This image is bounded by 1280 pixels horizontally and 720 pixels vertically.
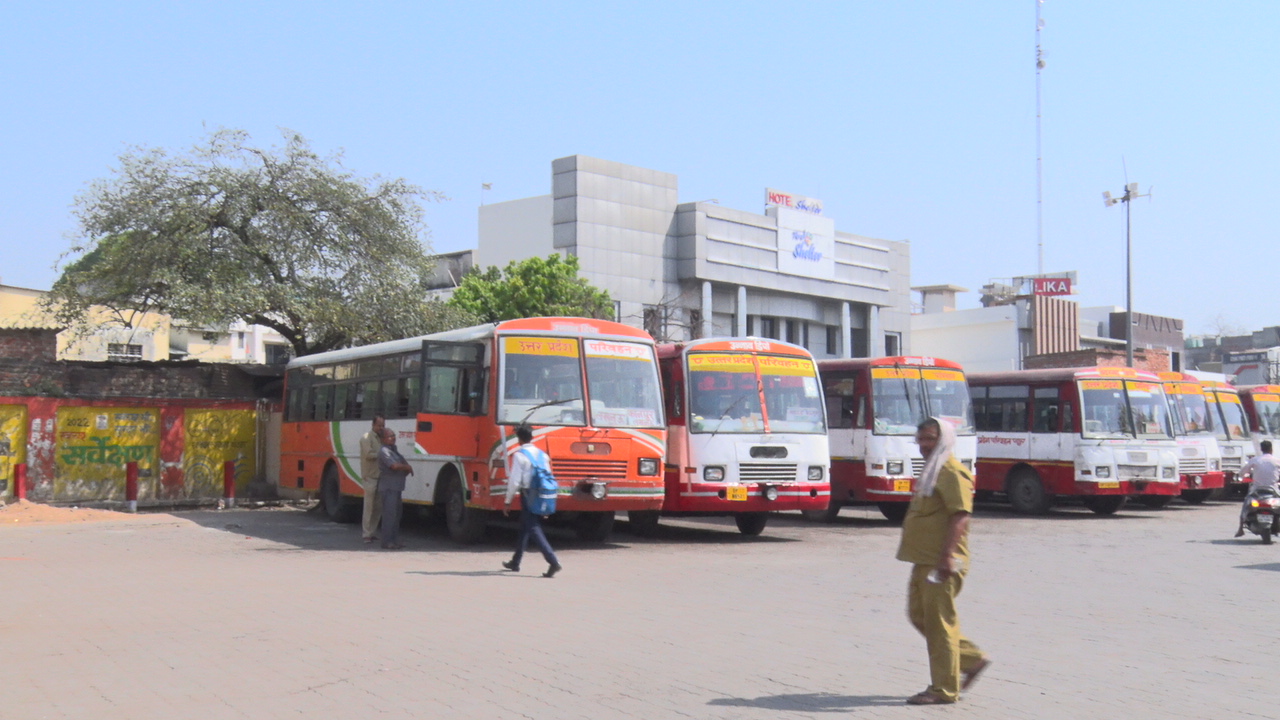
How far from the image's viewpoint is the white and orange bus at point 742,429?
57.1ft

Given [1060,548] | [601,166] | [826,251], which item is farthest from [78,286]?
[826,251]

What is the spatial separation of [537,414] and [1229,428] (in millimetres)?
19762

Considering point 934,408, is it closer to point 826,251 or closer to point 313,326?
point 313,326

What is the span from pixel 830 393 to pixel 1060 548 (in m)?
5.89

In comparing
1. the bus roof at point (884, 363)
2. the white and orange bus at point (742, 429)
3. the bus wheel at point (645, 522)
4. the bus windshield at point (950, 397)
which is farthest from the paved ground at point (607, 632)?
the bus roof at point (884, 363)

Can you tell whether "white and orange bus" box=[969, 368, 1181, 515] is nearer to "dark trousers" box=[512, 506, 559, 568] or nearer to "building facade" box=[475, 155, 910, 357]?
"dark trousers" box=[512, 506, 559, 568]

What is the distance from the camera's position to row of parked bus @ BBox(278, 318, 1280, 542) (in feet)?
52.2

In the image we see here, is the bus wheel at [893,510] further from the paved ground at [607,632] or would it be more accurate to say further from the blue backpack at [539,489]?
the blue backpack at [539,489]

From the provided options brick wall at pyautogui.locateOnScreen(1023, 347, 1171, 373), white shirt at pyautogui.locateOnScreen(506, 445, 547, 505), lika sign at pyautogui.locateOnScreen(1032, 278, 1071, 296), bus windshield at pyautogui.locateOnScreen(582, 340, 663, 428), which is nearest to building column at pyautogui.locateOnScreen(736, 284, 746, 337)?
brick wall at pyautogui.locateOnScreen(1023, 347, 1171, 373)

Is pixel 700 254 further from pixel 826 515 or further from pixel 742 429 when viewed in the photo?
pixel 742 429

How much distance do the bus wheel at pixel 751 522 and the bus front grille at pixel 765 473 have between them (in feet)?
4.13

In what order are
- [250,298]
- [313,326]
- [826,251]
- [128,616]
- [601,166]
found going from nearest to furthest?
[128,616], [250,298], [313,326], [601,166], [826,251]

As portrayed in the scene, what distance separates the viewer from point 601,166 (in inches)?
2046

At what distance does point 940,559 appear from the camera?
6.88m
